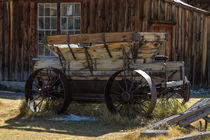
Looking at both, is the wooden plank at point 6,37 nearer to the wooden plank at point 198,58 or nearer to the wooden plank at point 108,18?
the wooden plank at point 108,18

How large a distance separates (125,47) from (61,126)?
6.39 feet

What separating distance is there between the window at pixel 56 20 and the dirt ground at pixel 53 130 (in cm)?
535

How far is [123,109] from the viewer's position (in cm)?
712

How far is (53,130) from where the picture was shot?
6129mm

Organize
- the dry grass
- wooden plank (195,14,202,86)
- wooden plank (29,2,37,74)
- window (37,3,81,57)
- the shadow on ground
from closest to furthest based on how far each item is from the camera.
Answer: the shadow on ground → the dry grass → window (37,3,81,57) → wooden plank (29,2,37,74) → wooden plank (195,14,202,86)

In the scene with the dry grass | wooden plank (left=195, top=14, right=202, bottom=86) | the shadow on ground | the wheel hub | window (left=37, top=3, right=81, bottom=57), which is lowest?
the shadow on ground

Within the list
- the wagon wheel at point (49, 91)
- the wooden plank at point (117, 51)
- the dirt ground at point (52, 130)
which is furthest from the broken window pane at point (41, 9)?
the dirt ground at point (52, 130)

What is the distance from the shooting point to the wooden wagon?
6816 mm

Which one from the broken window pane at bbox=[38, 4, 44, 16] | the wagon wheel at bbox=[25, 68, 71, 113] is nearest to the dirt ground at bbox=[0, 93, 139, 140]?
the wagon wheel at bbox=[25, 68, 71, 113]

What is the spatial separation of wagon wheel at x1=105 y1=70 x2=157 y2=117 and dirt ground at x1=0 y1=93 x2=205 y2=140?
60cm

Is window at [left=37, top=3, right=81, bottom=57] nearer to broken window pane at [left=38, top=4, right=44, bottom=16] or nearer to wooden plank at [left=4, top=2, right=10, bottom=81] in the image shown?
broken window pane at [left=38, top=4, right=44, bottom=16]

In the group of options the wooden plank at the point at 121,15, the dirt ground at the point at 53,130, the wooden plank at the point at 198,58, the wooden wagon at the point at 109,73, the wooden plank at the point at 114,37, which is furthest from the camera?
the wooden plank at the point at 198,58

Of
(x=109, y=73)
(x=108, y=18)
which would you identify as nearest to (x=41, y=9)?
(x=108, y=18)

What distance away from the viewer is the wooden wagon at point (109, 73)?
6816mm
